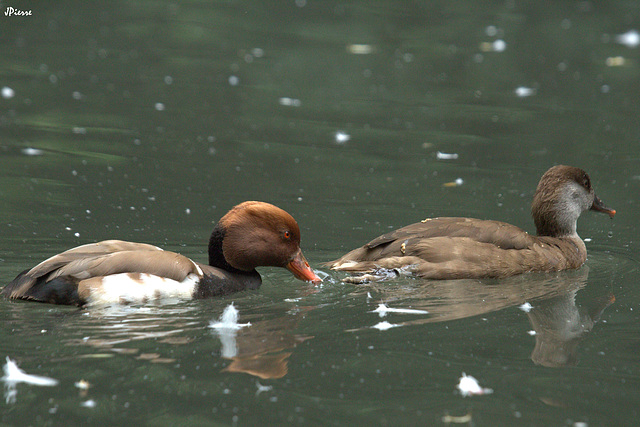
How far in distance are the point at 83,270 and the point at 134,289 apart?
0.38m

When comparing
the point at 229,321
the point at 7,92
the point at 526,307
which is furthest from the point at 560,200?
the point at 7,92

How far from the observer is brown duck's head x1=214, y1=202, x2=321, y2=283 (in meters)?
7.12

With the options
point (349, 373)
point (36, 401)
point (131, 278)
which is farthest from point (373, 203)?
point (36, 401)

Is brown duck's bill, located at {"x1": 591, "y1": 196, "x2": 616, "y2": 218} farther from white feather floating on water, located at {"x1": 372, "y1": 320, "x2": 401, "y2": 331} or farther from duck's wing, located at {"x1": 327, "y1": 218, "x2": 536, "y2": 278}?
white feather floating on water, located at {"x1": 372, "y1": 320, "x2": 401, "y2": 331}

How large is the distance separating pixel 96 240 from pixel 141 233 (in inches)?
17.5

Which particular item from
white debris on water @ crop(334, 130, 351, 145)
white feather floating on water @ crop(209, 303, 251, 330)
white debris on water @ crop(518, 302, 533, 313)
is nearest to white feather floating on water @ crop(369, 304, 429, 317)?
white debris on water @ crop(518, 302, 533, 313)

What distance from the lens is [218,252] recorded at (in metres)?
7.25

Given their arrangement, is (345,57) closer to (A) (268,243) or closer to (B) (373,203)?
(B) (373,203)

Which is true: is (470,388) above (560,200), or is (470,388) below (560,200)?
below

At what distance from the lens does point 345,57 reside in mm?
16359

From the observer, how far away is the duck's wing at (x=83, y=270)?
6.30 meters

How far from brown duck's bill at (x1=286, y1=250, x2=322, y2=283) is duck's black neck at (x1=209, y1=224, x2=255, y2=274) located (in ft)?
1.27

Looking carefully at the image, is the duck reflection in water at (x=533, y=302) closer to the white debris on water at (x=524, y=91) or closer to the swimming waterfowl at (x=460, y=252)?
the swimming waterfowl at (x=460, y=252)

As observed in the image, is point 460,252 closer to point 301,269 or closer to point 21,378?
point 301,269
